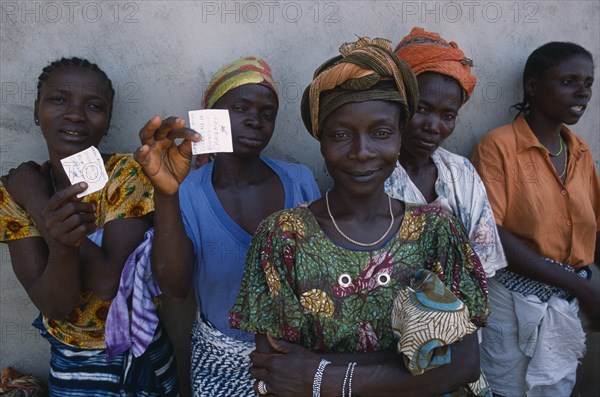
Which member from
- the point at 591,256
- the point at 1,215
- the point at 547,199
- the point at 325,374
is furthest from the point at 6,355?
the point at 591,256

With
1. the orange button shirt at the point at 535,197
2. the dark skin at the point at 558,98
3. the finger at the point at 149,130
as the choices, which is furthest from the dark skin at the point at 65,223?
the dark skin at the point at 558,98

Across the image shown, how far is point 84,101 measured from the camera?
2.56 m

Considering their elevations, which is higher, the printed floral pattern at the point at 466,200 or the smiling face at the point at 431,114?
the smiling face at the point at 431,114

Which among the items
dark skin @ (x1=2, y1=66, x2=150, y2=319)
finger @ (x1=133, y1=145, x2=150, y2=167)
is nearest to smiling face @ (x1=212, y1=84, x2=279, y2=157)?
dark skin @ (x1=2, y1=66, x2=150, y2=319)

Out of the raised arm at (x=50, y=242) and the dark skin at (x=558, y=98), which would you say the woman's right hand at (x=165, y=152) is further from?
the dark skin at (x=558, y=98)

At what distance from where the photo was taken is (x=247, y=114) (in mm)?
2498

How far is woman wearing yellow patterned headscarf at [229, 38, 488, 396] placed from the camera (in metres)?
1.81

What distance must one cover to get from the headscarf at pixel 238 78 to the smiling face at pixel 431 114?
69 centimetres

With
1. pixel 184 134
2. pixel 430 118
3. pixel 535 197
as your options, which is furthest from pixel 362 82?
pixel 535 197

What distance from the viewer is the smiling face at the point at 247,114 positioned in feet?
8.13

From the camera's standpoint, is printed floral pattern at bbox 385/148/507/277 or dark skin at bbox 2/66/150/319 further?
printed floral pattern at bbox 385/148/507/277

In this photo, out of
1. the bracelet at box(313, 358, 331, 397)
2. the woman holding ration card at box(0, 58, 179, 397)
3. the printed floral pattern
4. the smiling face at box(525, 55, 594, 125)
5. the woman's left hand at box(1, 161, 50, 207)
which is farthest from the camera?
the smiling face at box(525, 55, 594, 125)

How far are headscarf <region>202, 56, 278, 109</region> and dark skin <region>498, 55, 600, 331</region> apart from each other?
1.49 metres

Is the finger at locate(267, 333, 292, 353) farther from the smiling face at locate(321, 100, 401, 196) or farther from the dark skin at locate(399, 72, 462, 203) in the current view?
the dark skin at locate(399, 72, 462, 203)
